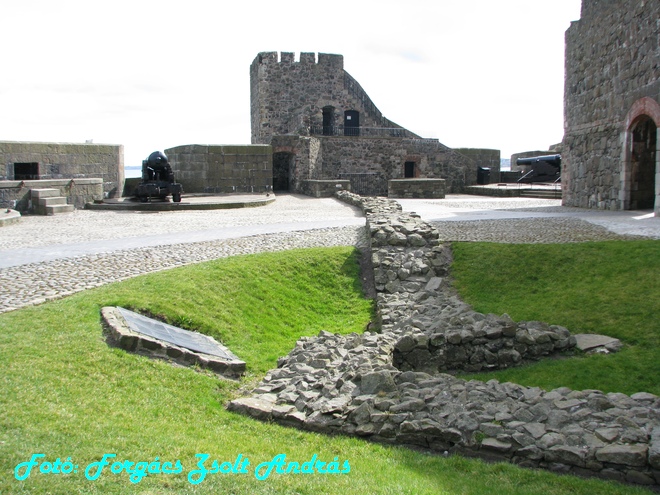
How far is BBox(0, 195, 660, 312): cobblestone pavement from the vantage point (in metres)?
9.62

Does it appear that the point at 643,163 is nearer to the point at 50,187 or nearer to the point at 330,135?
the point at 50,187

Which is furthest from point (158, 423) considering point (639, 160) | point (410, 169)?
point (410, 169)

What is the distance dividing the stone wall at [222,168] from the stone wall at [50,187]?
4.45 m

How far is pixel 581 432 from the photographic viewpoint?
203 inches

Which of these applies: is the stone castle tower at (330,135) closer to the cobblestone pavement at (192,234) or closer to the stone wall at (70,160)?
the stone wall at (70,160)

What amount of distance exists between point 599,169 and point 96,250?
1468 centimetres

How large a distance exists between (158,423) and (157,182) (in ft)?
57.6

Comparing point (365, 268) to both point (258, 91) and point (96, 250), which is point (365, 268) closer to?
point (96, 250)

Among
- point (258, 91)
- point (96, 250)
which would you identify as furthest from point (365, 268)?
point (258, 91)

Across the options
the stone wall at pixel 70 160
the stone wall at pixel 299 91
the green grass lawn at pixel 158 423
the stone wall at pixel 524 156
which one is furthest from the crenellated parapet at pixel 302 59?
the green grass lawn at pixel 158 423

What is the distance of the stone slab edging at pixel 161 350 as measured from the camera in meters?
6.75

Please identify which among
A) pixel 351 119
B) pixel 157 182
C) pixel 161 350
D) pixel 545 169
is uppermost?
pixel 351 119

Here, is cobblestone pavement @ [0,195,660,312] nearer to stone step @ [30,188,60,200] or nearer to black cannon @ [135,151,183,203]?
stone step @ [30,188,60,200]

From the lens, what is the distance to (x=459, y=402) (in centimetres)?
580
